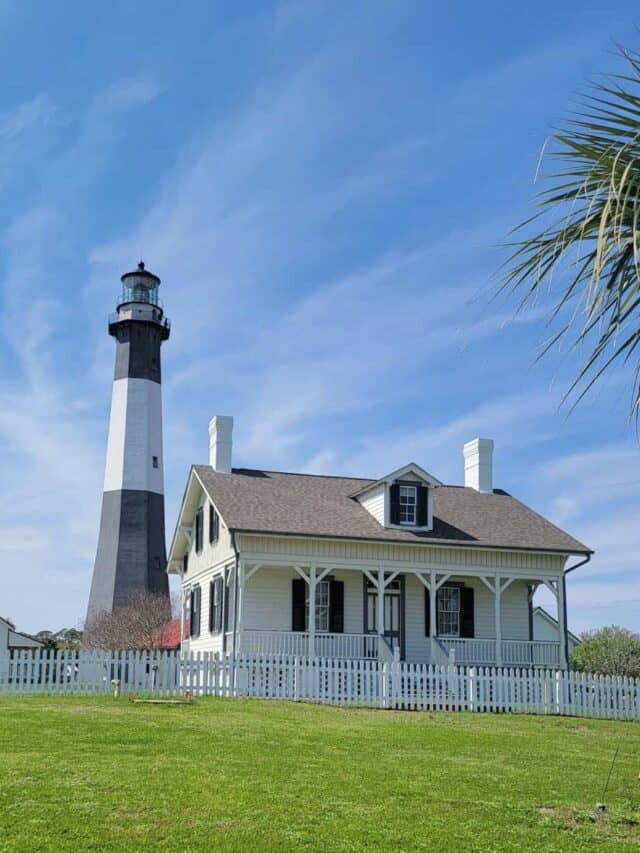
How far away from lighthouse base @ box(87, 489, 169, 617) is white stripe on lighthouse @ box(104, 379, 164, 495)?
0.51 m

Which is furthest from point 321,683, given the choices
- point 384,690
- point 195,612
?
point 195,612

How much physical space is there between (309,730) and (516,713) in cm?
756

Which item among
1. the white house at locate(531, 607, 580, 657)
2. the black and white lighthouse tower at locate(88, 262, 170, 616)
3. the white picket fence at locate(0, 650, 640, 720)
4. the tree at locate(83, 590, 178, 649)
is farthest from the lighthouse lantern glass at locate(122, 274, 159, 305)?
the white picket fence at locate(0, 650, 640, 720)

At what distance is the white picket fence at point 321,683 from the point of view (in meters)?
19.0

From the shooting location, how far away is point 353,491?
1091 inches

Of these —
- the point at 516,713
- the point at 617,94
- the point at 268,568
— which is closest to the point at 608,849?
the point at 617,94

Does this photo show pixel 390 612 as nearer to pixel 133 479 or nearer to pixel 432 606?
pixel 432 606

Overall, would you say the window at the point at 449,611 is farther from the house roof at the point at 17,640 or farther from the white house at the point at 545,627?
the house roof at the point at 17,640

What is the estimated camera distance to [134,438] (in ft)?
132

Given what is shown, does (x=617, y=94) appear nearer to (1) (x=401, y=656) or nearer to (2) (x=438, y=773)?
(2) (x=438, y=773)

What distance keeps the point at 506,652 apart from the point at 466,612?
1473 mm

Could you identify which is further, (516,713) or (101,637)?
(101,637)

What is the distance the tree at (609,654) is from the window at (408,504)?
738 centimetres

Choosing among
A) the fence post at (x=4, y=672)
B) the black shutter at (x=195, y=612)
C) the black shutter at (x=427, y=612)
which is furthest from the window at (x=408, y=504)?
the fence post at (x=4, y=672)
